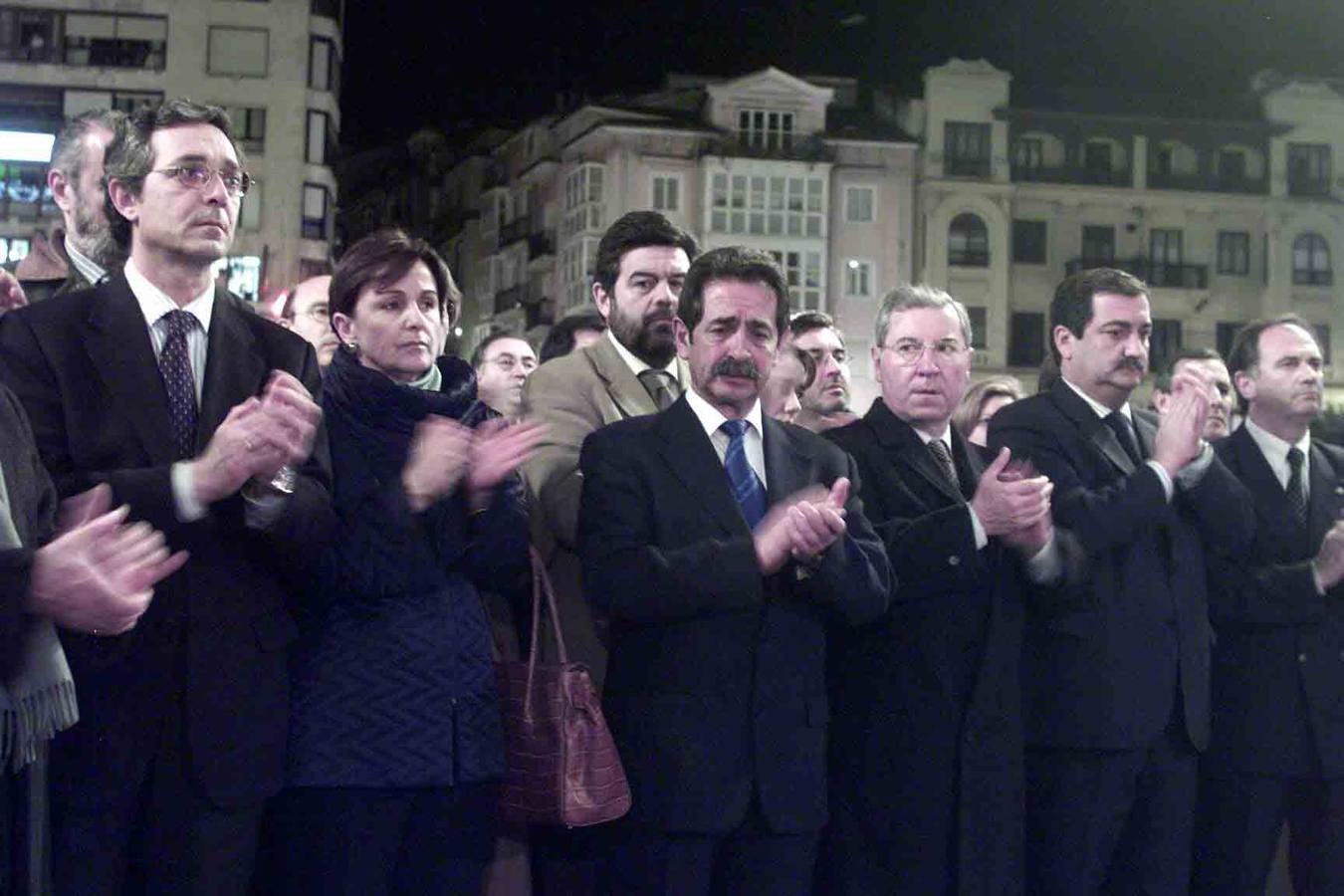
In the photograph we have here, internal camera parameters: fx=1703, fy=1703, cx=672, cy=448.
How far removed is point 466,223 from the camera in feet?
141

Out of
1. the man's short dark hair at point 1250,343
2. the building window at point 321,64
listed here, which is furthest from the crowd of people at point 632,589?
the building window at point 321,64

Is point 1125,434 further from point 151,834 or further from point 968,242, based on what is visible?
point 968,242

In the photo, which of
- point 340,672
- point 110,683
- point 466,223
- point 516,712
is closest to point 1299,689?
point 516,712

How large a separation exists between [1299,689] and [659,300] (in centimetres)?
206

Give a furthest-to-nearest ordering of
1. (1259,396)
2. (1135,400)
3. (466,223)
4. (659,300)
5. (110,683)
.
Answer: (466,223), (1135,400), (1259,396), (659,300), (110,683)

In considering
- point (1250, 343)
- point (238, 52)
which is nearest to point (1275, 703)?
point (1250, 343)

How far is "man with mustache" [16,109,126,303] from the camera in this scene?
3809mm

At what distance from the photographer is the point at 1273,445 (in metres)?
4.99

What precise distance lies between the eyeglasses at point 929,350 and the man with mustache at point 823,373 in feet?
4.66

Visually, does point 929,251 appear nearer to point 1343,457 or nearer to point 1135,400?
point 1135,400

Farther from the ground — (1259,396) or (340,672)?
(1259,396)

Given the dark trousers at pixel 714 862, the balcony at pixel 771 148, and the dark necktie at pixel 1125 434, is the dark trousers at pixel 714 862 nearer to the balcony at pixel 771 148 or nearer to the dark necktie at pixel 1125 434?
the dark necktie at pixel 1125 434

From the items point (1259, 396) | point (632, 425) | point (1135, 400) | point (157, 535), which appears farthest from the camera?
point (1135, 400)

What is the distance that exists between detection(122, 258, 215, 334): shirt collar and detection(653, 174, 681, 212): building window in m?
33.0
